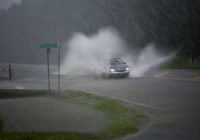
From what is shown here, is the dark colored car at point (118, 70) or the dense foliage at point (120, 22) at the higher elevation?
the dense foliage at point (120, 22)

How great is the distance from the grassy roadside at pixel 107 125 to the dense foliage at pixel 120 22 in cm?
3461

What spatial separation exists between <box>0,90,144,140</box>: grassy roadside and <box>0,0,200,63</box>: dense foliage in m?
34.6

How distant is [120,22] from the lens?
2714 inches

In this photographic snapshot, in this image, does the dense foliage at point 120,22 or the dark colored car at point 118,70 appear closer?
the dark colored car at point 118,70

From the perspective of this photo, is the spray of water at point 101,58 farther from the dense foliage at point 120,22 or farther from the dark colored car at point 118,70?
the dense foliage at point 120,22

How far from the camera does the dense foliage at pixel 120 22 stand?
177 ft

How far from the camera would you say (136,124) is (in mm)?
13297

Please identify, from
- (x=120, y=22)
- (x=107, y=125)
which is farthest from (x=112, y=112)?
(x=120, y=22)

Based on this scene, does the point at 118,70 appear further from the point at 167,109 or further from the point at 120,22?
the point at 120,22

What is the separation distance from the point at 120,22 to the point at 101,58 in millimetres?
29659

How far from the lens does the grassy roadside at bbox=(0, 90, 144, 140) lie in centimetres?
1157

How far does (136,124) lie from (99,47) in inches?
1511

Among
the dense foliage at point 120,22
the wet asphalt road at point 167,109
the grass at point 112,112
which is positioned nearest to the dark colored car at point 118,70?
the wet asphalt road at point 167,109

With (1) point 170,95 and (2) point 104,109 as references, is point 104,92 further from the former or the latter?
(2) point 104,109
